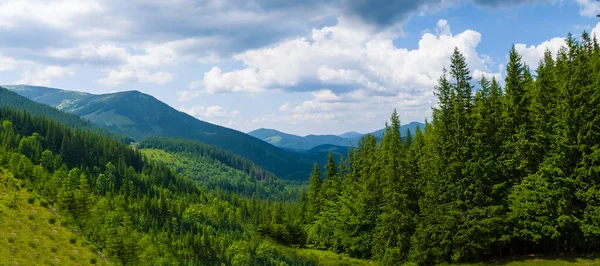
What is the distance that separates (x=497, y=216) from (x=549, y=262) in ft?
20.6

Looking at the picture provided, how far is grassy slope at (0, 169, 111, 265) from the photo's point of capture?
2958 cm

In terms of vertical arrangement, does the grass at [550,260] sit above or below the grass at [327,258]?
above

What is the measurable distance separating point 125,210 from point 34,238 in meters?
88.5

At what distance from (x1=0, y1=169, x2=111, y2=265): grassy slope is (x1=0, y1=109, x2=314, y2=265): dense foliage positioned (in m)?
2.78

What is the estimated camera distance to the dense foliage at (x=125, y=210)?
53188mm

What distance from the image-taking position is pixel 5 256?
90.0 feet

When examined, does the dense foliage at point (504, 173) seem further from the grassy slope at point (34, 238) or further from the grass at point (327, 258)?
the grassy slope at point (34, 238)

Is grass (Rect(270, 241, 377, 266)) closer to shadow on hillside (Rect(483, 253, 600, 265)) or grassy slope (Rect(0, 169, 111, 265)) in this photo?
shadow on hillside (Rect(483, 253, 600, 265))

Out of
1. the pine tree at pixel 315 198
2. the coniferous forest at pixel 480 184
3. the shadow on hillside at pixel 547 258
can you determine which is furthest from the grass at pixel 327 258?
the shadow on hillside at pixel 547 258

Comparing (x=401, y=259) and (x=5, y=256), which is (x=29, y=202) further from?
(x=401, y=259)

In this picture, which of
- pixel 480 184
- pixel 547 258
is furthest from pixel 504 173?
pixel 547 258

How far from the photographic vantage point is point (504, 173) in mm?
44812

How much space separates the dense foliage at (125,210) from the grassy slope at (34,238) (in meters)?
2.78

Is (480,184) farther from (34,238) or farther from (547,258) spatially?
(34,238)
